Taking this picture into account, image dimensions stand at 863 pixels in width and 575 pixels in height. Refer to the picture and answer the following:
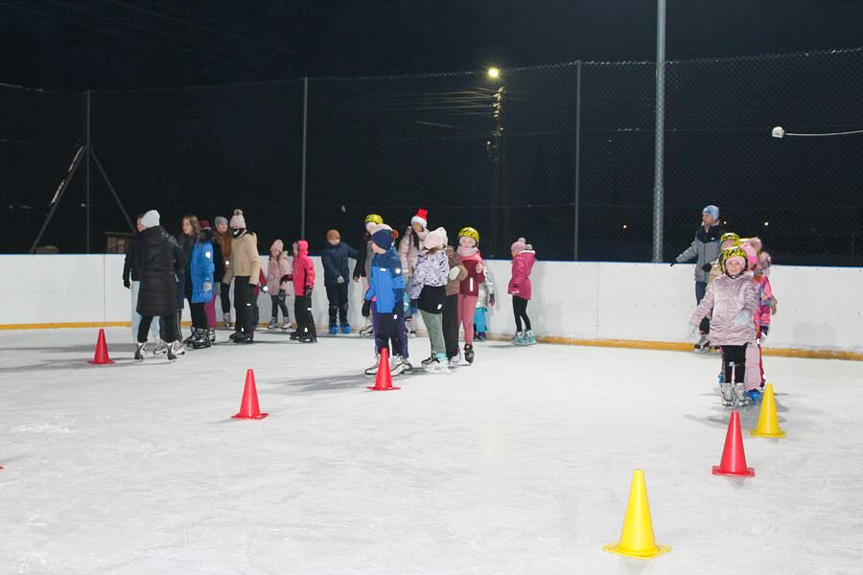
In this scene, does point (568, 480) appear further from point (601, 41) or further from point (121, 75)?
point (121, 75)

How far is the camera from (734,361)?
9.16 m

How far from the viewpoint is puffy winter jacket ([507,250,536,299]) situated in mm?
14977

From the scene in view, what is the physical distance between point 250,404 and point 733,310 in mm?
4031

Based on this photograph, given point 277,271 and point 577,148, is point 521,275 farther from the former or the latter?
point 277,271

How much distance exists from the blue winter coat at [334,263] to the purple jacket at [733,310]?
791 cm

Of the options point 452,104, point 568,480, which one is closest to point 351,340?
point 452,104

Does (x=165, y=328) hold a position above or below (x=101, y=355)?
above

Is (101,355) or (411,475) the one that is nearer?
(411,475)

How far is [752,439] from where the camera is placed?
25.5 feet

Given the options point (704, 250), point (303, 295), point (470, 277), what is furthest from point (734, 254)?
point (303, 295)

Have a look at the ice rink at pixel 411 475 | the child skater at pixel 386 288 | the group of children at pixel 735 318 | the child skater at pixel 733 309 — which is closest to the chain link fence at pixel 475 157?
the child skater at pixel 386 288

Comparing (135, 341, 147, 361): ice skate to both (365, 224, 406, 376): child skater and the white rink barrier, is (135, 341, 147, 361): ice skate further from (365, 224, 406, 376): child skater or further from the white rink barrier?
the white rink barrier

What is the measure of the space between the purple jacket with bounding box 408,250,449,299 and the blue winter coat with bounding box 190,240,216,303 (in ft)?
11.4

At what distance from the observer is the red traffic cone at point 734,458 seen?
651cm
